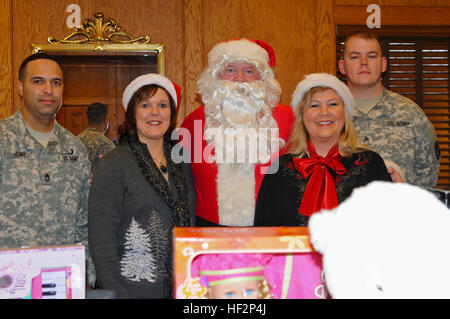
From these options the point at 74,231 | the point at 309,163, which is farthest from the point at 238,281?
the point at 74,231

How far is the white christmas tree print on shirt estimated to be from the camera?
1.75 m

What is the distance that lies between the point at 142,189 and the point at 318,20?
287cm

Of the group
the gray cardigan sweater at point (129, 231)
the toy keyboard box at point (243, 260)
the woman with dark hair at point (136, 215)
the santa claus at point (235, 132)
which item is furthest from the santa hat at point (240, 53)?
the toy keyboard box at point (243, 260)

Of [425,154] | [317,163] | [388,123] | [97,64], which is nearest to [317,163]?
[317,163]

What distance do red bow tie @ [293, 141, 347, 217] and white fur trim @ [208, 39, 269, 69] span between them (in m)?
1.23

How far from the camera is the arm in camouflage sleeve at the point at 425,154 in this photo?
2.68 meters

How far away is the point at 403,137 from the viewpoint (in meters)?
2.65

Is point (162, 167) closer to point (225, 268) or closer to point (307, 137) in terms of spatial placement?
point (307, 137)

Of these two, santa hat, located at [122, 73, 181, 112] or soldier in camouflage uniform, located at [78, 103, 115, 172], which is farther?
soldier in camouflage uniform, located at [78, 103, 115, 172]

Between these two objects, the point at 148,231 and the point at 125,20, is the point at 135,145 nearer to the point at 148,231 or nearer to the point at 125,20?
the point at 148,231

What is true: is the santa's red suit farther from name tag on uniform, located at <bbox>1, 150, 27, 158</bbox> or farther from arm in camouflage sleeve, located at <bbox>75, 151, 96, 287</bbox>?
name tag on uniform, located at <bbox>1, 150, 27, 158</bbox>

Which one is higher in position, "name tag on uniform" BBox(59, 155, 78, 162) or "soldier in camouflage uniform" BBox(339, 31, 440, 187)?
"soldier in camouflage uniform" BBox(339, 31, 440, 187)

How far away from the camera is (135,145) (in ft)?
6.57

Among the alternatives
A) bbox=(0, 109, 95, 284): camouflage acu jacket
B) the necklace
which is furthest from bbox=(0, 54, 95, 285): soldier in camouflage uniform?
the necklace
